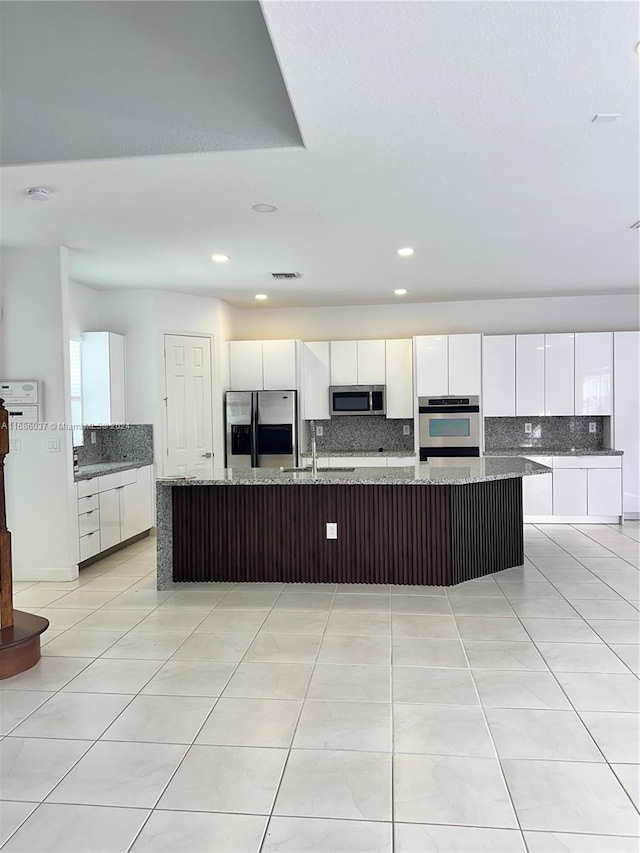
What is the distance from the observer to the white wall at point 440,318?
7250 mm

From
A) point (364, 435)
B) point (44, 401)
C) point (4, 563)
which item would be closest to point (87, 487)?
point (44, 401)

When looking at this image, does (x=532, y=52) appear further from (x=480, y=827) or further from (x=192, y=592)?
(x=192, y=592)

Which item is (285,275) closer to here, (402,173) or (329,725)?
(402,173)

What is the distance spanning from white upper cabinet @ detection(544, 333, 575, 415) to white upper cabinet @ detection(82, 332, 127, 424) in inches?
184

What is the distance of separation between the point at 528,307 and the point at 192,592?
514 cm

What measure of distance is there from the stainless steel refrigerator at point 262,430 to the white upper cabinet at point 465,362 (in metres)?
1.82

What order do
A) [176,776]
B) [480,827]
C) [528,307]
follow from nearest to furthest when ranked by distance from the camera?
[480,827], [176,776], [528,307]

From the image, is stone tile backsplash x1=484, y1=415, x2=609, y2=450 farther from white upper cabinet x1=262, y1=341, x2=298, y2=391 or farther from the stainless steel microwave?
white upper cabinet x1=262, y1=341, x2=298, y2=391

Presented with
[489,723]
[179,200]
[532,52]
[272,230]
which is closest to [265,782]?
[489,723]

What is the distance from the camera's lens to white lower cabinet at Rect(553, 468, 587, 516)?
6.71 m

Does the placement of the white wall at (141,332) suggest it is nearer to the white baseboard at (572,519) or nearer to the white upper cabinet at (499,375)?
the white upper cabinet at (499,375)

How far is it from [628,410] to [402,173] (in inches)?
186

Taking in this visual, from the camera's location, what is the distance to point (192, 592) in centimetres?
453

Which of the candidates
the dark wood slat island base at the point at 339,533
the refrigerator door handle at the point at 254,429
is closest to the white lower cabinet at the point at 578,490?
the dark wood slat island base at the point at 339,533
